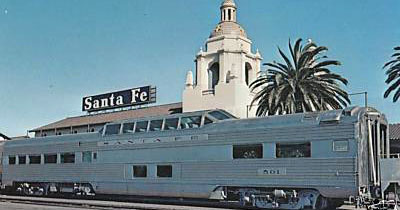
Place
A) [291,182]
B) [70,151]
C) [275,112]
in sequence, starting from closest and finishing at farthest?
[291,182], [70,151], [275,112]

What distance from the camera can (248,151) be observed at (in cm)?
2175

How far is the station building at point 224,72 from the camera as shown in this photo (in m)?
54.6

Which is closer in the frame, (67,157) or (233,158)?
(233,158)

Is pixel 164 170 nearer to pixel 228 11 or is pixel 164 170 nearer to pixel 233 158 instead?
pixel 233 158

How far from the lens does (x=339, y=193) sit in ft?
62.5

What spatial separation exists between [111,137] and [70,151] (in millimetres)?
3474

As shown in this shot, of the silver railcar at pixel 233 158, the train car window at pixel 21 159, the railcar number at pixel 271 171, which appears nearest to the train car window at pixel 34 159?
the train car window at pixel 21 159

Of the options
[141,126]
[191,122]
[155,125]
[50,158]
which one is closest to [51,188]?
[50,158]

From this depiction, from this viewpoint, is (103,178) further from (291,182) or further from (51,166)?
(291,182)

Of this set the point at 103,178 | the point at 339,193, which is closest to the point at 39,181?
the point at 103,178

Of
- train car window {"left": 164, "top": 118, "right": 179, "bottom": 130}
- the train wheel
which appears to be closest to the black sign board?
train car window {"left": 164, "top": 118, "right": 179, "bottom": 130}

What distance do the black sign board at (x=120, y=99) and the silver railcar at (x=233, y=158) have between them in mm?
33203

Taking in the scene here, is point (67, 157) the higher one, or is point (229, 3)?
point (229, 3)

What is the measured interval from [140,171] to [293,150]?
8.51m
